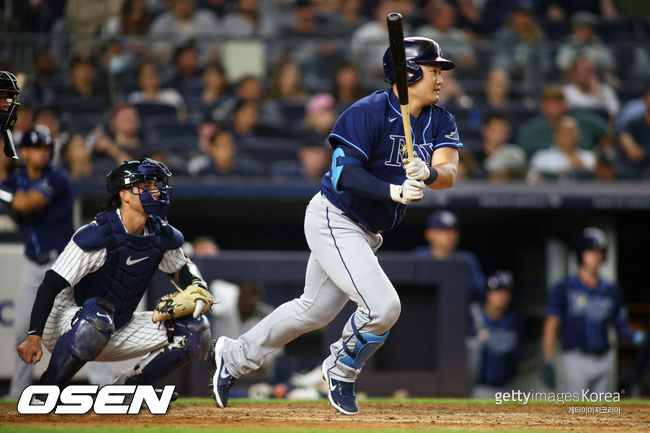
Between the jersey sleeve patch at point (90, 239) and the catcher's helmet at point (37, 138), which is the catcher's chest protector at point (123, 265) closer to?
the jersey sleeve patch at point (90, 239)

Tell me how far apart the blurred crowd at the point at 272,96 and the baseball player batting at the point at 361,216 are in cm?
394

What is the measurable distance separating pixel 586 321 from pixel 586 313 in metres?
0.06

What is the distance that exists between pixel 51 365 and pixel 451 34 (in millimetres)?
6999

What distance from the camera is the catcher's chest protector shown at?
448 cm

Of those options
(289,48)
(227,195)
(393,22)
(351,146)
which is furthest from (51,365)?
(289,48)

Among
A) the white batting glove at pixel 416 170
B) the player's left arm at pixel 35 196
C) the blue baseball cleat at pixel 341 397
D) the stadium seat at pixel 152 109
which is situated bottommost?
the blue baseball cleat at pixel 341 397

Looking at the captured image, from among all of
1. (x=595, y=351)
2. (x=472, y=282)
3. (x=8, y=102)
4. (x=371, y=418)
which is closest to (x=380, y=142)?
(x=371, y=418)

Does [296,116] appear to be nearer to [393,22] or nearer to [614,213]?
[614,213]

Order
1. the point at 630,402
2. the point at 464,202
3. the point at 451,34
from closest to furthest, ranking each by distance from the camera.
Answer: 1. the point at 630,402
2. the point at 464,202
3. the point at 451,34

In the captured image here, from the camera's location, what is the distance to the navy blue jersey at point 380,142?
423 centimetres

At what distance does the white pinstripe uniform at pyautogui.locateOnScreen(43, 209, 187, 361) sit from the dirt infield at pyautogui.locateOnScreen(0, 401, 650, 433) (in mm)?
350

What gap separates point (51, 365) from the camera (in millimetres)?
4496

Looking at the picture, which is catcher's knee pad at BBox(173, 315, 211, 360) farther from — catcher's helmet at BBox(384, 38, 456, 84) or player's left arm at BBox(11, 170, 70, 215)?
player's left arm at BBox(11, 170, 70, 215)

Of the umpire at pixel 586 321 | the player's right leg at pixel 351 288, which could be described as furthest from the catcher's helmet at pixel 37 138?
the umpire at pixel 586 321
